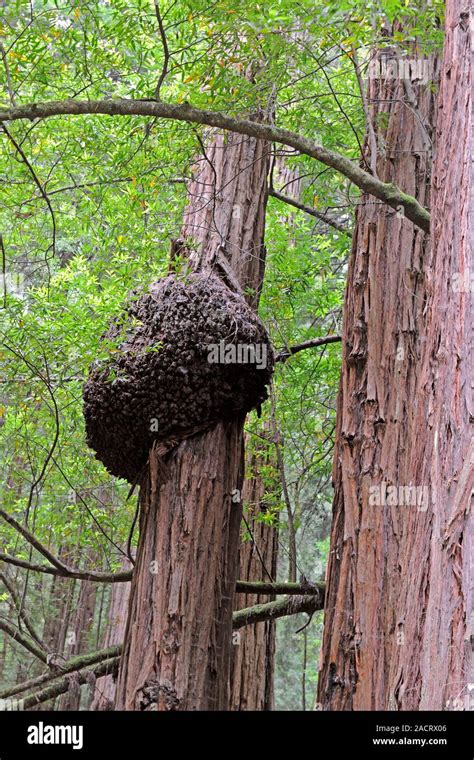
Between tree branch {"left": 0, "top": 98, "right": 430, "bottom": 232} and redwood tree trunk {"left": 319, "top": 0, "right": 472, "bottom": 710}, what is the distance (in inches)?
18.7

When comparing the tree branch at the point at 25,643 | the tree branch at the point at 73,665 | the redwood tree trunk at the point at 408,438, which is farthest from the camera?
the tree branch at the point at 25,643

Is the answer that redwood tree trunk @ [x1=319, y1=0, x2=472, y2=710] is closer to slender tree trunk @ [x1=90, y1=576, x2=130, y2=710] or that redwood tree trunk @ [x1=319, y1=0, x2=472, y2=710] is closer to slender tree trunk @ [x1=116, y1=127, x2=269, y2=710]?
slender tree trunk @ [x1=116, y1=127, x2=269, y2=710]

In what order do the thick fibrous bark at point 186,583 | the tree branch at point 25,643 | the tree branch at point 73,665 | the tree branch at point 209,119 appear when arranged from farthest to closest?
the tree branch at point 25,643, the tree branch at point 73,665, the thick fibrous bark at point 186,583, the tree branch at point 209,119

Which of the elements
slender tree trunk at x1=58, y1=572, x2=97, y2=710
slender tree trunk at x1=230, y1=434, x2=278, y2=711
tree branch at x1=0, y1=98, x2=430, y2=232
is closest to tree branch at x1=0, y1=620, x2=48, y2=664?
slender tree trunk at x1=230, y1=434, x2=278, y2=711

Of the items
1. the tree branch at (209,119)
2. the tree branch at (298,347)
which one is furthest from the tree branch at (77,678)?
the tree branch at (209,119)

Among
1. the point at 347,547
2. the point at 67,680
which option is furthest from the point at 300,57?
the point at 67,680

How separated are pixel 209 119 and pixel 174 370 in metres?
1.32

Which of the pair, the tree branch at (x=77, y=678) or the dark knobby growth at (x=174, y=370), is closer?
the dark knobby growth at (x=174, y=370)

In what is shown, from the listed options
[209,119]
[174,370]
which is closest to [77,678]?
[174,370]

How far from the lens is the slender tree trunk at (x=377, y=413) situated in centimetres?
423

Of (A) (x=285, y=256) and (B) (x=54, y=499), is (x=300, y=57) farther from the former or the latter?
(B) (x=54, y=499)

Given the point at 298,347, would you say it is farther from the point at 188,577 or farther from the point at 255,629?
the point at 255,629

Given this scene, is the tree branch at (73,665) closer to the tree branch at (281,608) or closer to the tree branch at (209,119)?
the tree branch at (281,608)
